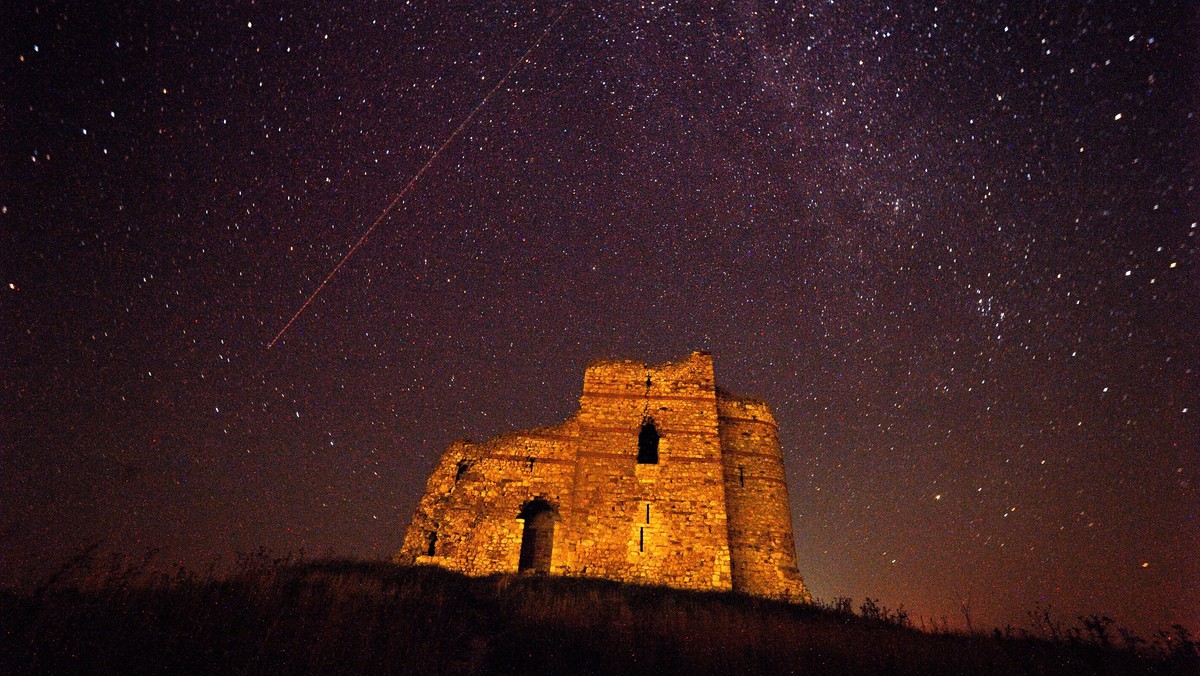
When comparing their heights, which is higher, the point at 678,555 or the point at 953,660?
the point at 678,555

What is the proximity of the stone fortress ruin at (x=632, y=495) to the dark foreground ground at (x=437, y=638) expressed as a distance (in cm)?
380

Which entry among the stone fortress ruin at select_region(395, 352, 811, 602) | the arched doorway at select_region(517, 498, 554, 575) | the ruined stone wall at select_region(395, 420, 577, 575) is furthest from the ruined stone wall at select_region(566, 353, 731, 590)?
the arched doorway at select_region(517, 498, 554, 575)

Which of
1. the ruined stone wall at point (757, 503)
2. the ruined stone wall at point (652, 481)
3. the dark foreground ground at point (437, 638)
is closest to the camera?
the dark foreground ground at point (437, 638)

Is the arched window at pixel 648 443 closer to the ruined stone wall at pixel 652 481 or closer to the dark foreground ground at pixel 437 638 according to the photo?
the ruined stone wall at pixel 652 481

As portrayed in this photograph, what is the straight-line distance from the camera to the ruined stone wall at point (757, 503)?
48.8 ft

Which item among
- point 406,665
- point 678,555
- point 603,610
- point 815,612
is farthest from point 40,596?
point 815,612

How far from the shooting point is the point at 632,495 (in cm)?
1502

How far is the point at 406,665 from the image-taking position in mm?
5633

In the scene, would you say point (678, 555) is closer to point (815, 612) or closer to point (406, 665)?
point (815, 612)

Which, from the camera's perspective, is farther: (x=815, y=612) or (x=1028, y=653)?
(x=815, y=612)

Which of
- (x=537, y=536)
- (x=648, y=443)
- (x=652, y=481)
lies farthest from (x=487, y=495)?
(x=648, y=443)

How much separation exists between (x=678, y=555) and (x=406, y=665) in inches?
379

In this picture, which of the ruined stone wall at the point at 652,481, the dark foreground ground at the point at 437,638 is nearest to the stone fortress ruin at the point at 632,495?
the ruined stone wall at the point at 652,481

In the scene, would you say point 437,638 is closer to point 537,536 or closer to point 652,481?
point 652,481
